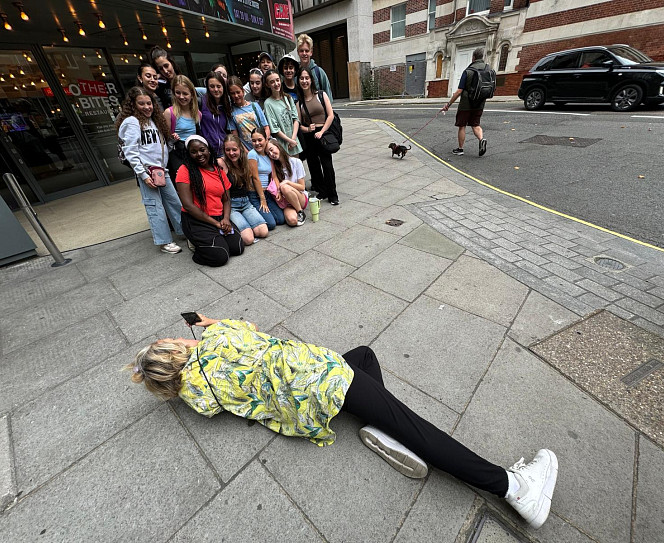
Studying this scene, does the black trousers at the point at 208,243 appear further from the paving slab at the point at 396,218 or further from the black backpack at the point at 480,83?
the black backpack at the point at 480,83

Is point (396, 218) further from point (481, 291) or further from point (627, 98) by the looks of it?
point (627, 98)

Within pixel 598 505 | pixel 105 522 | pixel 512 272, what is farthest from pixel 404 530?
pixel 512 272

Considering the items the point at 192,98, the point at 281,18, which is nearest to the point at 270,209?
the point at 192,98

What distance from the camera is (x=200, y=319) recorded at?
196 cm

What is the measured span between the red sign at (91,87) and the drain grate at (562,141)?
33.6ft

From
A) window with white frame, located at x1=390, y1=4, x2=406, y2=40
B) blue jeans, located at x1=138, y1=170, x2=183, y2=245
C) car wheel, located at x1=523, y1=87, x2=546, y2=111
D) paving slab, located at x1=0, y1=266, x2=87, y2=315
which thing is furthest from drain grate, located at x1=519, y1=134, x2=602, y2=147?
A: window with white frame, located at x1=390, y1=4, x2=406, y2=40

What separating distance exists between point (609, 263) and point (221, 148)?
474cm

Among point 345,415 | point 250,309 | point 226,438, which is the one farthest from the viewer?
point 250,309

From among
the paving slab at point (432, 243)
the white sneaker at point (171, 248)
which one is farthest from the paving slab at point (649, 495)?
the white sneaker at point (171, 248)

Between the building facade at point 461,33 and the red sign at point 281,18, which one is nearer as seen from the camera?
the red sign at point 281,18

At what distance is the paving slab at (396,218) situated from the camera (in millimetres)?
4043

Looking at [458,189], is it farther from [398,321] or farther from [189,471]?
[189,471]

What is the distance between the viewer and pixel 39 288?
132 inches

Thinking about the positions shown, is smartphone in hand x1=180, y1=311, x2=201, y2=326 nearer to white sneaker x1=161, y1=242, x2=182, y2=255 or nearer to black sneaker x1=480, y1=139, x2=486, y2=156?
white sneaker x1=161, y1=242, x2=182, y2=255
